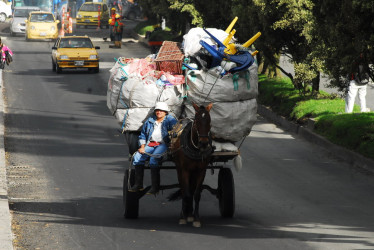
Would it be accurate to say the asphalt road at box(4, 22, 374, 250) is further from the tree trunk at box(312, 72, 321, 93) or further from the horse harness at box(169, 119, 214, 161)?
the tree trunk at box(312, 72, 321, 93)

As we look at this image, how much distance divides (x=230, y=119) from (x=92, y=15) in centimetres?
5993

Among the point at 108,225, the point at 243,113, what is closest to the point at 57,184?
the point at 108,225

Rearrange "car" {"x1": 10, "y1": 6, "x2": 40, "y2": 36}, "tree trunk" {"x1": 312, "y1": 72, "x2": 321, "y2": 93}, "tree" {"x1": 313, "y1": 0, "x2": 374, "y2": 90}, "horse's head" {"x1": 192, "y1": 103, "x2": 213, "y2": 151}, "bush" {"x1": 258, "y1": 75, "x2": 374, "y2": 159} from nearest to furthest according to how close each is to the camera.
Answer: "horse's head" {"x1": 192, "y1": 103, "x2": 213, "y2": 151} → "tree" {"x1": 313, "y1": 0, "x2": 374, "y2": 90} → "bush" {"x1": 258, "y1": 75, "x2": 374, "y2": 159} → "tree trunk" {"x1": 312, "y1": 72, "x2": 321, "y2": 93} → "car" {"x1": 10, "y1": 6, "x2": 40, "y2": 36}

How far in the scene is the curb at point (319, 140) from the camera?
18438 mm

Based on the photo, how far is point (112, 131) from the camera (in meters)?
23.9

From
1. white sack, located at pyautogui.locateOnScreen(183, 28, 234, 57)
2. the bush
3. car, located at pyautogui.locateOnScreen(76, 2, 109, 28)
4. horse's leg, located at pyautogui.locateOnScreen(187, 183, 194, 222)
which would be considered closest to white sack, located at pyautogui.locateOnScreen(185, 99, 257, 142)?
horse's leg, located at pyautogui.locateOnScreen(187, 183, 194, 222)

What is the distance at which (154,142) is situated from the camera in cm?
1291

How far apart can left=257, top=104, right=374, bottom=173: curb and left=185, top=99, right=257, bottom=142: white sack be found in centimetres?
580

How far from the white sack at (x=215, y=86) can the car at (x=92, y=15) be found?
193 ft

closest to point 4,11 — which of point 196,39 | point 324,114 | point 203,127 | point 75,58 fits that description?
point 75,58

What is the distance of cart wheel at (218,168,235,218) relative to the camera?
13234 millimetres

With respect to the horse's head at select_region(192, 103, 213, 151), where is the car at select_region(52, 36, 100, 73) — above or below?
below

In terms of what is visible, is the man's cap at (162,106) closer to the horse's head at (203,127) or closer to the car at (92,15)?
the horse's head at (203,127)

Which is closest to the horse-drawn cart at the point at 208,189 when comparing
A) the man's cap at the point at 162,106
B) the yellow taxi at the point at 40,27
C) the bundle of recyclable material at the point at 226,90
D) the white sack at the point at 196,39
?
the bundle of recyclable material at the point at 226,90
